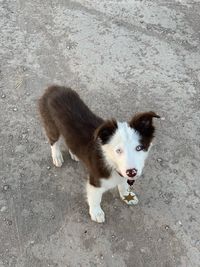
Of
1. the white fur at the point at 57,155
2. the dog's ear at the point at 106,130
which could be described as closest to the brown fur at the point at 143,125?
the dog's ear at the point at 106,130

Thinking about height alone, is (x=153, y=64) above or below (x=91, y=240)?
above

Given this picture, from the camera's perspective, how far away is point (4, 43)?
579cm

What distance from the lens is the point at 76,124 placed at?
4.02 meters

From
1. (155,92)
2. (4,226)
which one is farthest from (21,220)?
(155,92)

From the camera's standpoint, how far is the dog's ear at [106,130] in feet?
11.1

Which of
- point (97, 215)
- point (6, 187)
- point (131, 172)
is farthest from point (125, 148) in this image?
point (6, 187)

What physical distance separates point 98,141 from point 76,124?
1.21ft

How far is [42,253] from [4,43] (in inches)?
112

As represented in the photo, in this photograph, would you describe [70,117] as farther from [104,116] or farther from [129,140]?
[104,116]

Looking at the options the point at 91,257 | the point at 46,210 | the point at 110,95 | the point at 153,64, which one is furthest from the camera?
the point at 153,64

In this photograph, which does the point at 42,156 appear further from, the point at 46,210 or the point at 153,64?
the point at 153,64

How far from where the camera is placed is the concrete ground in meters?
4.17

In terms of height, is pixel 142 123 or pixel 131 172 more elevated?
pixel 142 123

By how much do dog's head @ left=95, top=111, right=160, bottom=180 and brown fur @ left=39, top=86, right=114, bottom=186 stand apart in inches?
12.6
